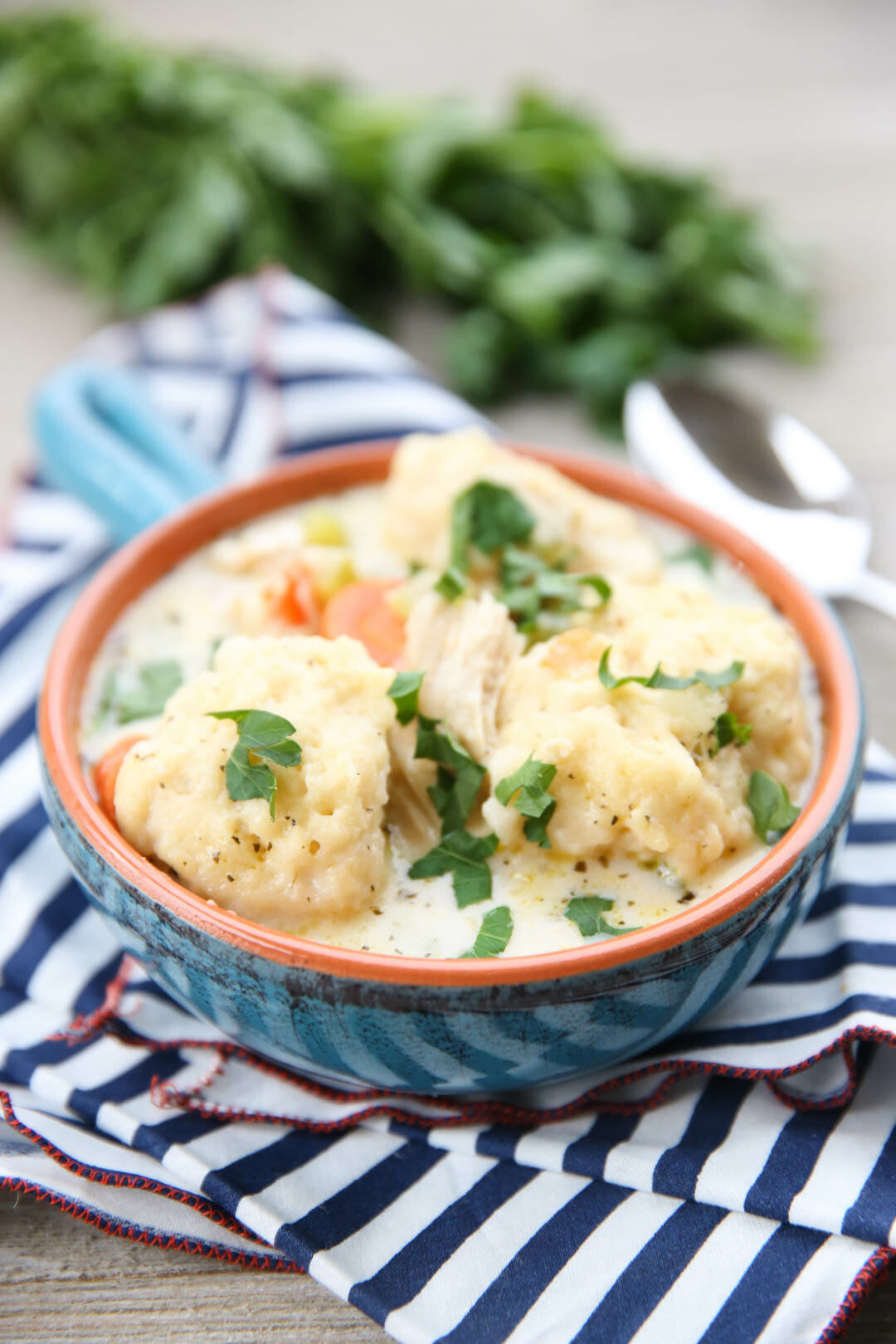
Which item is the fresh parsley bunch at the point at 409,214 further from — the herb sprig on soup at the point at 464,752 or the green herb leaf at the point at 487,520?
the herb sprig on soup at the point at 464,752

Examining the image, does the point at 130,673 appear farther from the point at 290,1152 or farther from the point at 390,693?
the point at 290,1152

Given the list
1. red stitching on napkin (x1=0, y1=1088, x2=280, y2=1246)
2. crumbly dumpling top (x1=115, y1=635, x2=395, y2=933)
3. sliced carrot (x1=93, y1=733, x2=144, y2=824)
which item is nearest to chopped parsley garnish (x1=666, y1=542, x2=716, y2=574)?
crumbly dumpling top (x1=115, y1=635, x2=395, y2=933)

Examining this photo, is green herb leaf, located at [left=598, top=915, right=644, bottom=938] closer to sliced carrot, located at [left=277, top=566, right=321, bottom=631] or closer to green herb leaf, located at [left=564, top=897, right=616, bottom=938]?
green herb leaf, located at [left=564, top=897, right=616, bottom=938]

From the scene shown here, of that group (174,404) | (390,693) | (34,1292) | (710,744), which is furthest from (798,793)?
(174,404)

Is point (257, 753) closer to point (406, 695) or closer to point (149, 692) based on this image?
point (406, 695)

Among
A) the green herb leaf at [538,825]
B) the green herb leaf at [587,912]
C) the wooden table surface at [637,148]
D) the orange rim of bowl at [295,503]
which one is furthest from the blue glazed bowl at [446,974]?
the wooden table surface at [637,148]

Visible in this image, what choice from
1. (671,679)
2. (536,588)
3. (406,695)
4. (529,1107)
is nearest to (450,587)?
(536,588)

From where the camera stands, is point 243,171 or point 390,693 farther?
point 243,171
